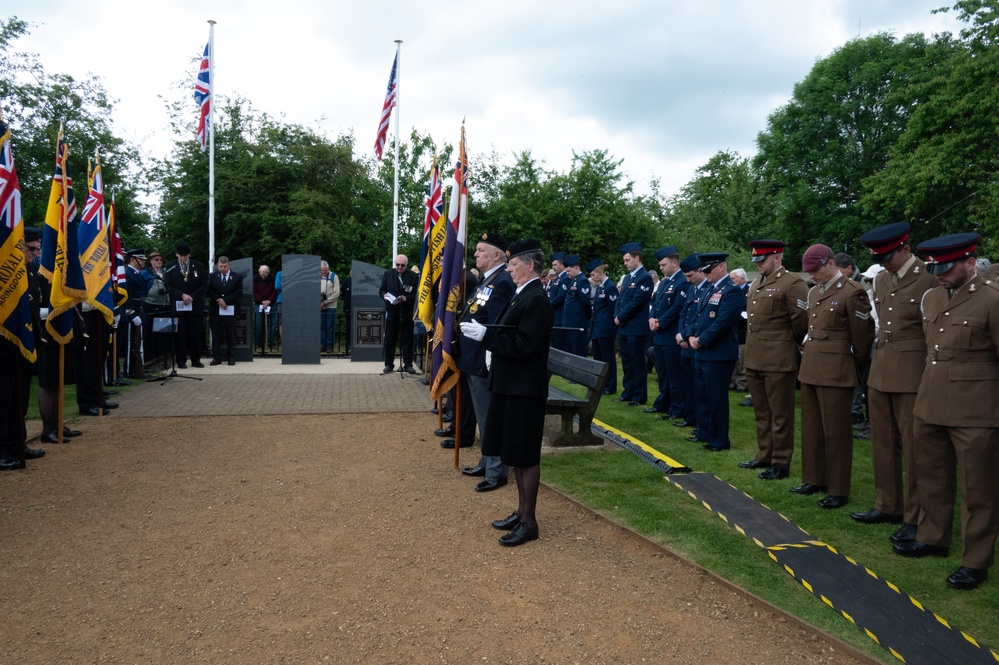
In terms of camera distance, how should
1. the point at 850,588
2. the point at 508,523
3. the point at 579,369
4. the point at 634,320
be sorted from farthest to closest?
the point at 634,320 → the point at 579,369 → the point at 508,523 → the point at 850,588

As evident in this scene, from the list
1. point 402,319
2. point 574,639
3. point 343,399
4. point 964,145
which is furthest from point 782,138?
point 574,639

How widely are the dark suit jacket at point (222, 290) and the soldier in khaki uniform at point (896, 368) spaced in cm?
1286

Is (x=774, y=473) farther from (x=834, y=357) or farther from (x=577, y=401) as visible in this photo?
(x=577, y=401)

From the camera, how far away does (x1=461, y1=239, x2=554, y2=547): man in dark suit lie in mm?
4961

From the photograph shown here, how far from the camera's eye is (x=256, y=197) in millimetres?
26141

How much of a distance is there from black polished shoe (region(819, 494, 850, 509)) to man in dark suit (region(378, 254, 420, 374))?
9.37 metres

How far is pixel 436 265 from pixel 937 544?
6314 millimetres

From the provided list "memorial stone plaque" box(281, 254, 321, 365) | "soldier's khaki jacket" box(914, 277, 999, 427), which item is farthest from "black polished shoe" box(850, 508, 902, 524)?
"memorial stone plaque" box(281, 254, 321, 365)

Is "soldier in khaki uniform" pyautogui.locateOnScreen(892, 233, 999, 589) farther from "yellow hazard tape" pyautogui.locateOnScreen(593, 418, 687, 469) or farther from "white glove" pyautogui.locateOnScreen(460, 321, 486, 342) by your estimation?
"white glove" pyautogui.locateOnScreen(460, 321, 486, 342)

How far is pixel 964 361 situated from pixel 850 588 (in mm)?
1525

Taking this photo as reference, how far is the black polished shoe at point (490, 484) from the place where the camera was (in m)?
6.35

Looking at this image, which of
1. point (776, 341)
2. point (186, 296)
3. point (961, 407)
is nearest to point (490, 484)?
point (776, 341)

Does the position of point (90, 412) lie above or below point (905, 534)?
above

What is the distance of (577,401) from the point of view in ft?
24.8
